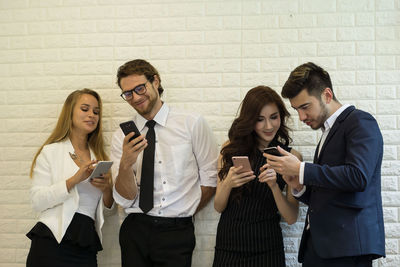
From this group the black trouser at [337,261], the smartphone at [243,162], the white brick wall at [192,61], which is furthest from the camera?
the white brick wall at [192,61]

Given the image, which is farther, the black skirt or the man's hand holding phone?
the black skirt

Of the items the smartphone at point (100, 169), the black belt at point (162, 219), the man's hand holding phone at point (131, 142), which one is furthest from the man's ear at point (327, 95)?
the smartphone at point (100, 169)

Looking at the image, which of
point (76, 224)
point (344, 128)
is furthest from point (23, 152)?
point (344, 128)

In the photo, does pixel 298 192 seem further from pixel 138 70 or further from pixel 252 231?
pixel 138 70

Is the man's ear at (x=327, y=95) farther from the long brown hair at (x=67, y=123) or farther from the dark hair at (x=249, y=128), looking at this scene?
the long brown hair at (x=67, y=123)

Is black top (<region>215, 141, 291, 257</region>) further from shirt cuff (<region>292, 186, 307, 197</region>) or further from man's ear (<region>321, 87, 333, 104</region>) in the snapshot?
man's ear (<region>321, 87, 333, 104</region>)

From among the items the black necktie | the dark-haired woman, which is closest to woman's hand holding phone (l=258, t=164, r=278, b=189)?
the dark-haired woman

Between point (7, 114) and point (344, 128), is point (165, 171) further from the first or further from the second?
point (7, 114)

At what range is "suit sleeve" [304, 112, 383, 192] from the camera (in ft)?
6.34

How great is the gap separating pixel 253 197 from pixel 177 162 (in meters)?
0.60

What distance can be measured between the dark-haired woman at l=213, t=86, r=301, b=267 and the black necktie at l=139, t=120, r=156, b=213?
49 centimetres

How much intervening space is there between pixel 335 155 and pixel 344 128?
0.51ft

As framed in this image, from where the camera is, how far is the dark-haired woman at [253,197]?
2.54m

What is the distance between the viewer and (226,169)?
2.69 m
